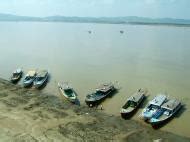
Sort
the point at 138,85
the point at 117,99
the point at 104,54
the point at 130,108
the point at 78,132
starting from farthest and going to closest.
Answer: the point at 104,54
the point at 138,85
the point at 117,99
the point at 130,108
the point at 78,132

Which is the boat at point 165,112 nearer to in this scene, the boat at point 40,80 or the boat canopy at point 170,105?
the boat canopy at point 170,105

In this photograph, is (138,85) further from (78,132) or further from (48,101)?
(78,132)

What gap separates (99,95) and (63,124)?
9693 mm

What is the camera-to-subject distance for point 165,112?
32.5m

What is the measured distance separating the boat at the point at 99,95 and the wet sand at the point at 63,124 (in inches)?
51.4

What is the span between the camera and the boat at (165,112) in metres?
30.3

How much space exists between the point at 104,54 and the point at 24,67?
23.8 m

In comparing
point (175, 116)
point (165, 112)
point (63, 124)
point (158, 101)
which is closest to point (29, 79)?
point (63, 124)

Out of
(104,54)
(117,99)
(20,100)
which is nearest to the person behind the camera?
(20,100)

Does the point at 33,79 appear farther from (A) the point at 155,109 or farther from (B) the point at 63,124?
(A) the point at 155,109

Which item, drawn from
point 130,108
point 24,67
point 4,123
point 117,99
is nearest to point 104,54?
point 24,67

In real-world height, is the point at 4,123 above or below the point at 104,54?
above

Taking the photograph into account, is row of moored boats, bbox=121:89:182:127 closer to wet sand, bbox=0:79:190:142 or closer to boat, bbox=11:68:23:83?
wet sand, bbox=0:79:190:142

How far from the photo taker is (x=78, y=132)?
2806 cm
